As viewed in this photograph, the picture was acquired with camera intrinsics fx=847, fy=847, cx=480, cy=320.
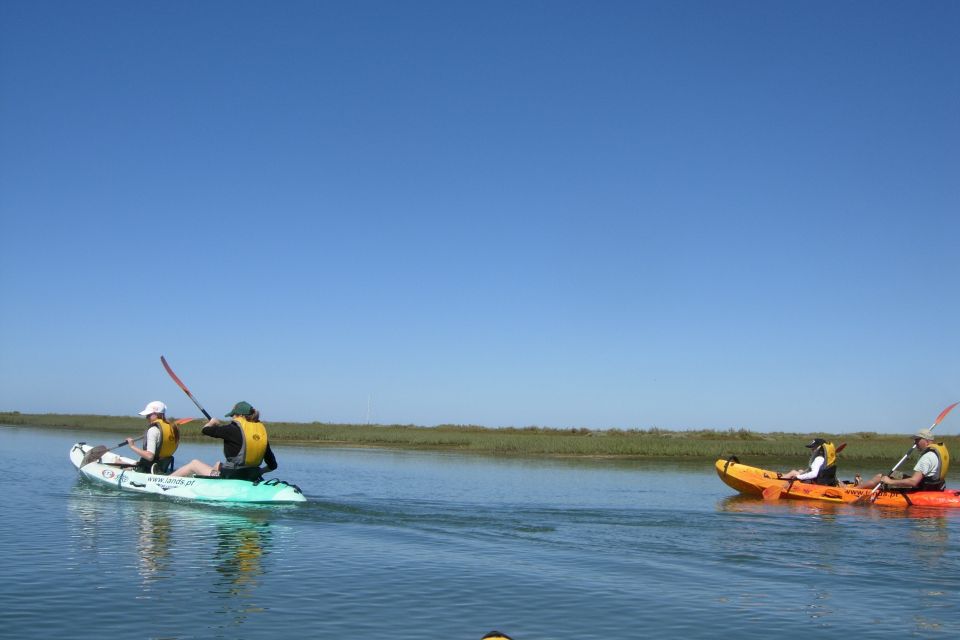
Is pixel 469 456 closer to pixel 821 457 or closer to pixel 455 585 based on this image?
pixel 821 457

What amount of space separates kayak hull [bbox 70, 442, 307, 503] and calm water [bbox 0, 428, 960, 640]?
27cm

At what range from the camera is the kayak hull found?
15703 mm

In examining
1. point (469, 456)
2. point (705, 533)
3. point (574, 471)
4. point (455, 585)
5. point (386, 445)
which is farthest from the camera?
point (386, 445)

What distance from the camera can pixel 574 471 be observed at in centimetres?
2980

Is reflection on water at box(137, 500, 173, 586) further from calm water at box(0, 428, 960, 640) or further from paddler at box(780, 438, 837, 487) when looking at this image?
Answer: paddler at box(780, 438, 837, 487)

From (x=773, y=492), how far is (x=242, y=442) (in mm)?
12999

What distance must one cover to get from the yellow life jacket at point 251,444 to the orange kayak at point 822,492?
1253 cm

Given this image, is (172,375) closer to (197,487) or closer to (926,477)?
(197,487)

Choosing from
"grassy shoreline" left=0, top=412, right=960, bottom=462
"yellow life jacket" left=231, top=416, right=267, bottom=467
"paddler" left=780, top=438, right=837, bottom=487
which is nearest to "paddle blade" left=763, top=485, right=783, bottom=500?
"paddler" left=780, top=438, right=837, bottom=487

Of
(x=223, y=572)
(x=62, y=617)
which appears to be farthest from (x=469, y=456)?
(x=62, y=617)

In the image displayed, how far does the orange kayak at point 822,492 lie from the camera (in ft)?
63.1

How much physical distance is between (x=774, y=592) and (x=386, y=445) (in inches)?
1425

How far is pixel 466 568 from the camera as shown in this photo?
36.2ft

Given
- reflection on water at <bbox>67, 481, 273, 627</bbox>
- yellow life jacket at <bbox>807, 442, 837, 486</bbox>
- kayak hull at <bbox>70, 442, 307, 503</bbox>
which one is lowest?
reflection on water at <bbox>67, 481, 273, 627</bbox>
